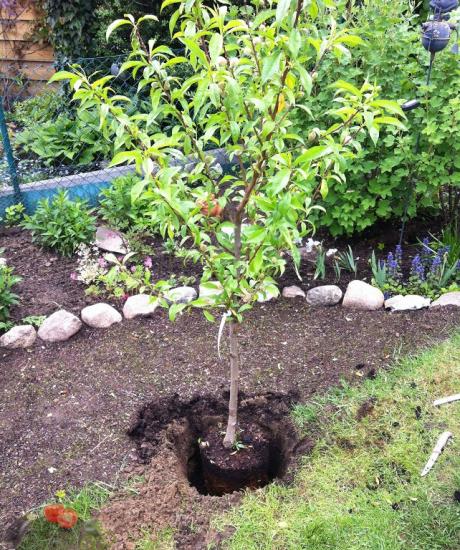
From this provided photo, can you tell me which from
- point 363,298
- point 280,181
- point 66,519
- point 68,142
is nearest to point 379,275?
point 363,298

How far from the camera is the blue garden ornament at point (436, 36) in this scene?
141 inches

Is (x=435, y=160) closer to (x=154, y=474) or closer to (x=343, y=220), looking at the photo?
(x=343, y=220)

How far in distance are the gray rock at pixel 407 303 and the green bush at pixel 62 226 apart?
87.7 inches

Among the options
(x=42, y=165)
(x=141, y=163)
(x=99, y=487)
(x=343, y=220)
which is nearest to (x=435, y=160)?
(x=343, y=220)

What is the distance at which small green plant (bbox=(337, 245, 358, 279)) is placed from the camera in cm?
429

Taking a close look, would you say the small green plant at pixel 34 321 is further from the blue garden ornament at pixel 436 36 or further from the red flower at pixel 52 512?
the blue garden ornament at pixel 436 36

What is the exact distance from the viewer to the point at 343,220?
434 cm

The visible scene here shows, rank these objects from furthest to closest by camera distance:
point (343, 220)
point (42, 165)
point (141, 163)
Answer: point (42, 165), point (343, 220), point (141, 163)

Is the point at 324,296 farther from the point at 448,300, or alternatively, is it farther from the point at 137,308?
the point at 137,308

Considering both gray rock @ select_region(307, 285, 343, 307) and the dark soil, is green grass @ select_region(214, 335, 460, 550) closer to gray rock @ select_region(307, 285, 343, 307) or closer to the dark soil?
the dark soil

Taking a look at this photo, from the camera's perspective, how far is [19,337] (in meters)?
3.65

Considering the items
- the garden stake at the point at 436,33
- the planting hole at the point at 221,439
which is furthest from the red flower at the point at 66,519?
the garden stake at the point at 436,33

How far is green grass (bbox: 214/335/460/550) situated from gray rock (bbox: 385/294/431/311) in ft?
2.04

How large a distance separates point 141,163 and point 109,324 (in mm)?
2019
